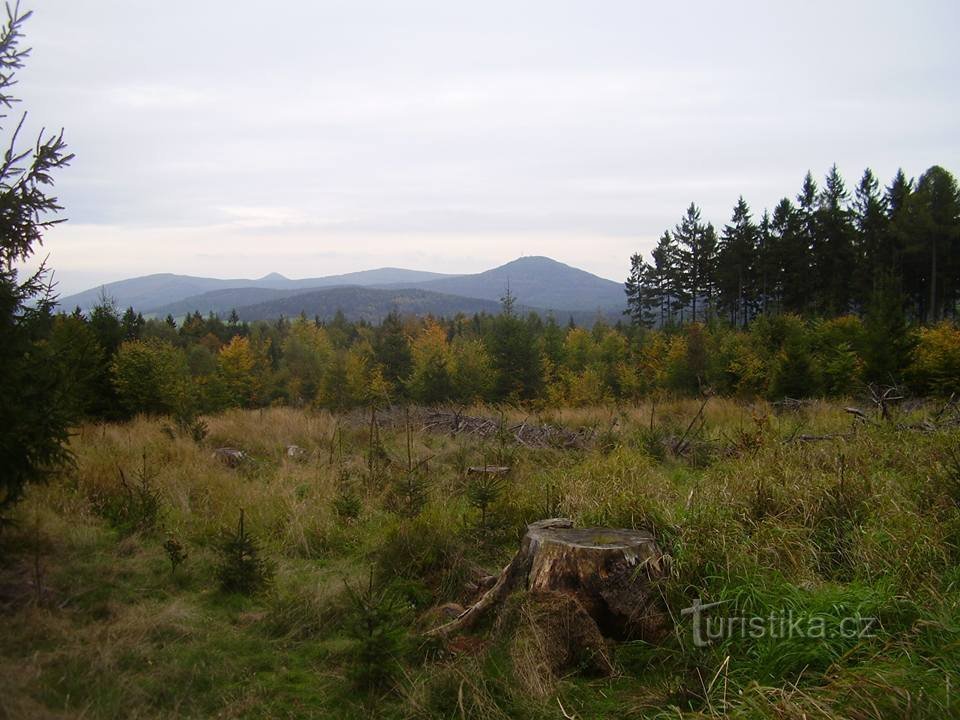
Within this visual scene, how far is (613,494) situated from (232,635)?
10.0 feet

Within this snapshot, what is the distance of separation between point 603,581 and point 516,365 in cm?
3277

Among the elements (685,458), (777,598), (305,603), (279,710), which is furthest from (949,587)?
(685,458)

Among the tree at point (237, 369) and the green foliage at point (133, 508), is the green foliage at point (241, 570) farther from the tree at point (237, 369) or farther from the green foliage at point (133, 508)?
the tree at point (237, 369)

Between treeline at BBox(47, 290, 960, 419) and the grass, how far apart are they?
134cm

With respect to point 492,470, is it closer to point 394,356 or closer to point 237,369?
point 394,356

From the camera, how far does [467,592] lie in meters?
4.59

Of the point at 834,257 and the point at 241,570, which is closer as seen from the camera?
the point at 241,570

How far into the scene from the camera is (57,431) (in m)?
4.35

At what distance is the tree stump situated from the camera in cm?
377

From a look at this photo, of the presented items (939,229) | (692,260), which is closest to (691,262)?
(692,260)

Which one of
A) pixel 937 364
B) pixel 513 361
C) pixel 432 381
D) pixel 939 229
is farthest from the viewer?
pixel 939 229

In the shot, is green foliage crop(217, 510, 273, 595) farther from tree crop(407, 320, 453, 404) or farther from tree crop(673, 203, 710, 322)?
tree crop(673, 203, 710, 322)

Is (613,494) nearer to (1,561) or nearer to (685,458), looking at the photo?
(685,458)

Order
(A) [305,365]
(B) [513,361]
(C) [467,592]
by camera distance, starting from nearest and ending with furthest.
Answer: (C) [467,592] → (B) [513,361] → (A) [305,365]
